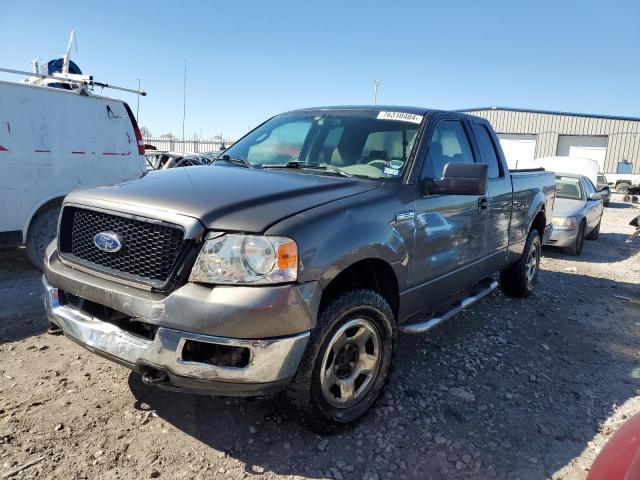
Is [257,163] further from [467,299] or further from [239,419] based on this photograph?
[467,299]

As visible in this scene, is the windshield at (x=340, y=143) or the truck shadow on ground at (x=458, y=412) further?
the windshield at (x=340, y=143)

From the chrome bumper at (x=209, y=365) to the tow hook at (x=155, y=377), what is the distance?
0.03 metres

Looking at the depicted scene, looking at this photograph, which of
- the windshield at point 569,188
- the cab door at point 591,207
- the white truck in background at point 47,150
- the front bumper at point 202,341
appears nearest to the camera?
the front bumper at point 202,341

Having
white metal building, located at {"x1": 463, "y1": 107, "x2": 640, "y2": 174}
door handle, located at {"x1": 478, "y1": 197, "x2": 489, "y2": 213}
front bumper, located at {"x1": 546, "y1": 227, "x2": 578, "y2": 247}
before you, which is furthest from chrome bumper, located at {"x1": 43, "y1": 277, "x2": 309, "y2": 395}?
white metal building, located at {"x1": 463, "y1": 107, "x2": 640, "y2": 174}

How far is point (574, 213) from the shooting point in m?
9.07

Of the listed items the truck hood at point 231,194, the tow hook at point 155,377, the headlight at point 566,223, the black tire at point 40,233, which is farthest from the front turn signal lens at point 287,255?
the headlight at point 566,223

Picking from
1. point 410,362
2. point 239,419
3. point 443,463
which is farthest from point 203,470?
point 410,362

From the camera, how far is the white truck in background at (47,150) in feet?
17.6

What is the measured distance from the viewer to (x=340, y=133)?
369cm

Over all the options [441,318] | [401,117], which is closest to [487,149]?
[401,117]

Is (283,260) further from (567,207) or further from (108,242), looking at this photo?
(567,207)

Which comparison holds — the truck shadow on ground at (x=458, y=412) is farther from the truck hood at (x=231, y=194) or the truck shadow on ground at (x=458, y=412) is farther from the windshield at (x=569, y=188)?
the windshield at (x=569, y=188)

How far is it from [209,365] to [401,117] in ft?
7.73

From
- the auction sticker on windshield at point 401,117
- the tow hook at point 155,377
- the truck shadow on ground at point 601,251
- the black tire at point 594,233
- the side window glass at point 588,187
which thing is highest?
the auction sticker on windshield at point 401,117
